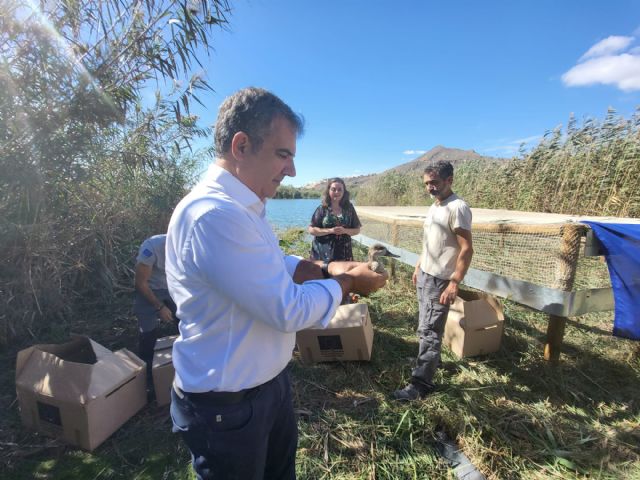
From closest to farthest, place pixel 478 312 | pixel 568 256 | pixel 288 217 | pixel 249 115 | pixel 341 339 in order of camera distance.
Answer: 1. pixel 249 115
2. pixel 568 256
3. pixel 341 339
4. pixel 478 312
5. pixel 288 217

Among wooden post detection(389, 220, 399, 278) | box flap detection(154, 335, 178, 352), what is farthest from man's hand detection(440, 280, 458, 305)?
wooden post detection(389, 220, 399, 278)

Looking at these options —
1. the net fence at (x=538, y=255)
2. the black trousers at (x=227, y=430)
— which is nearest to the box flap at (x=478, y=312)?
the net fence at (x=538, y=255)

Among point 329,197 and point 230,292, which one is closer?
point 230,292

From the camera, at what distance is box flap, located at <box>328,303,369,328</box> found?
3.08 metres

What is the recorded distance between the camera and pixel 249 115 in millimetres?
965

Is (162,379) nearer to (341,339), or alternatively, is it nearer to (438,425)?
(341,339)

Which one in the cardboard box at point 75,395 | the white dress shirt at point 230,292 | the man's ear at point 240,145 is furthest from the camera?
the cardboard box at point 75,395

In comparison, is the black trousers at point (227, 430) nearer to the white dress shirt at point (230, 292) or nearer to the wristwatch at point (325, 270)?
the white dress shirt at point (230, 292)

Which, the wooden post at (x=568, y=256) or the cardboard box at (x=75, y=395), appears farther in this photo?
the wooden post at (x=568, y=256)

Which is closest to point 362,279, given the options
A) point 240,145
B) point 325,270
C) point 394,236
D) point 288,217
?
point 325,270

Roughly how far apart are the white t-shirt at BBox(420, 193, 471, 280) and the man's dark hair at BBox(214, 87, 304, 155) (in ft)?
6.27

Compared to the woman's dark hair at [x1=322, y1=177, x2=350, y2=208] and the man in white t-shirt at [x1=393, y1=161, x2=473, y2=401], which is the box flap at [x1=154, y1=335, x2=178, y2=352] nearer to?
the man in white t-shirt at [x1=393, y1=161, x2=473, y2=401]

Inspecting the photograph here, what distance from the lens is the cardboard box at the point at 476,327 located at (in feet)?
10.4

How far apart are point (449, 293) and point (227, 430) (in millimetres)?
2035
